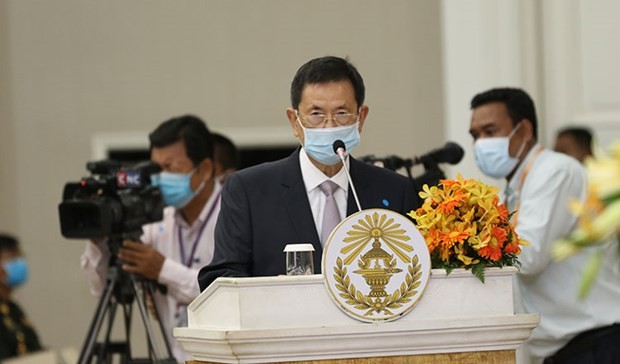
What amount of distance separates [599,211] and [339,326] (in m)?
1.75

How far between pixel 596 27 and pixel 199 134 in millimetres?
2521

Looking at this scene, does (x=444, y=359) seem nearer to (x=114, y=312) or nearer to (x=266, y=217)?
(x=266, y=217)

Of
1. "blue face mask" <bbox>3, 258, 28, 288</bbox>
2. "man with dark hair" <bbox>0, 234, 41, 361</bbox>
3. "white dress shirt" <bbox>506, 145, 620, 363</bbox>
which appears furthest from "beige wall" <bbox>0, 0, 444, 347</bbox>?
"white dress shirt" <bbox>506, 145, 620, 363</bbox>

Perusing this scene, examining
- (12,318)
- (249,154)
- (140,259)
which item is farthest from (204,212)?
(249,154)

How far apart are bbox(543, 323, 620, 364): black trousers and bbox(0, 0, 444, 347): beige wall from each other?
4366mm

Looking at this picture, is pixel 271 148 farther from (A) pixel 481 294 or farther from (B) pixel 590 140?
(A) pixel 481 294

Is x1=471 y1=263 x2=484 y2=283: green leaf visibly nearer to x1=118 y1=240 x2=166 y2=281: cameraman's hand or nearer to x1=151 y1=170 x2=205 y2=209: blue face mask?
x1=118 y1=240 x2=166 y2=281: cameraman's hand

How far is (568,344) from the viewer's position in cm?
467

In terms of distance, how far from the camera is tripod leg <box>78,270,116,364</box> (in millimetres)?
4773

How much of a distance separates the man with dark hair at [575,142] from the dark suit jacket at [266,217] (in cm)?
286

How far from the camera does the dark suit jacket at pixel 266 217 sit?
11.9ft

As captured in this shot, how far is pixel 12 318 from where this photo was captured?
700cm

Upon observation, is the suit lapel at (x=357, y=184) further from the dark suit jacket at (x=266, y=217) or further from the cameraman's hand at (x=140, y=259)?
the cameraman's hand at (x=140, y=259)

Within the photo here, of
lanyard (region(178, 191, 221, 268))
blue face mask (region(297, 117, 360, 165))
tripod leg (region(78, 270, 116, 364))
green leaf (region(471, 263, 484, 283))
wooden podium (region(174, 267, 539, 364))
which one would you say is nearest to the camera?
wooden podium (region(174, 267, 539, 364))
